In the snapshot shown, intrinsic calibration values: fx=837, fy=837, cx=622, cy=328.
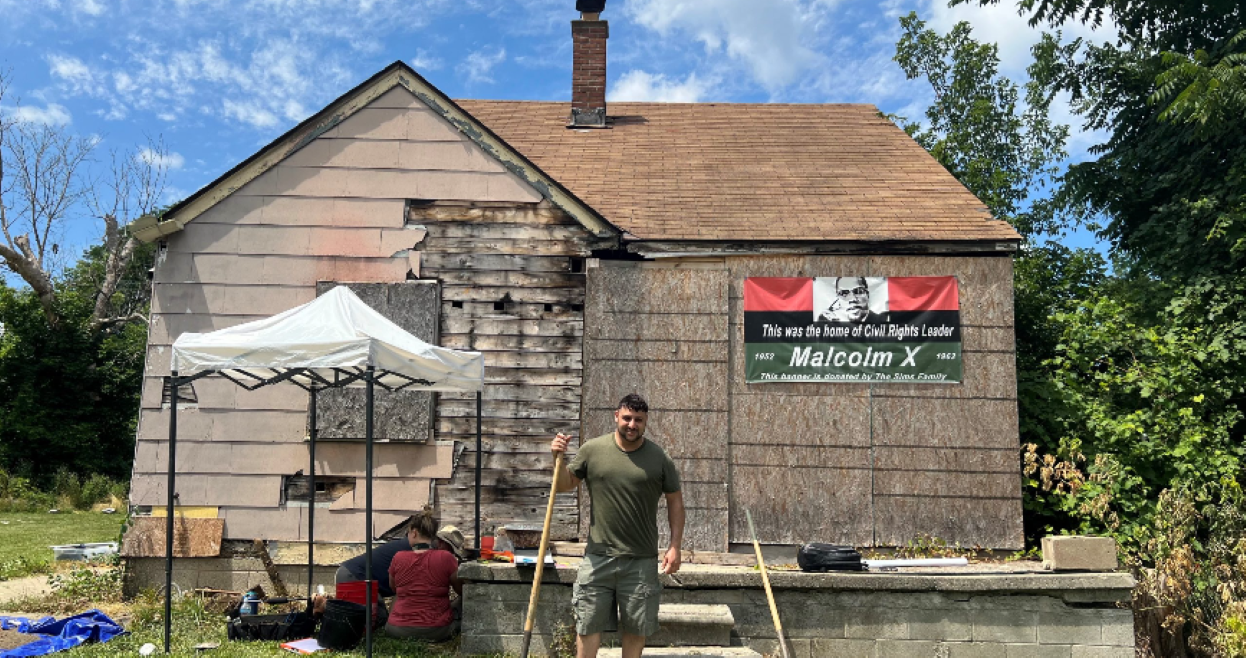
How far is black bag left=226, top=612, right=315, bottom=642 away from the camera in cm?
639

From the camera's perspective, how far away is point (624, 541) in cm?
503

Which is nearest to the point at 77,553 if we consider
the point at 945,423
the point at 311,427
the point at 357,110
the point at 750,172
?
the point at 311,427

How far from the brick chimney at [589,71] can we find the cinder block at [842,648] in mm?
8566

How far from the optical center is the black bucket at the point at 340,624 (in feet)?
19.9

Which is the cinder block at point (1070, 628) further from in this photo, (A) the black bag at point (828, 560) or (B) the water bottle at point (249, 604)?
(B) the water bottle at point (249, 604)

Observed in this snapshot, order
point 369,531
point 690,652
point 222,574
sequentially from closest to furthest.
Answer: point 369,531 → point 690,652 → point 222,574

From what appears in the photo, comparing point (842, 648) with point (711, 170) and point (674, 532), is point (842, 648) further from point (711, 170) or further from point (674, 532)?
point (711, 170)

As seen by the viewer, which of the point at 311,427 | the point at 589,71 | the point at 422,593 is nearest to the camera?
the point at 422,593

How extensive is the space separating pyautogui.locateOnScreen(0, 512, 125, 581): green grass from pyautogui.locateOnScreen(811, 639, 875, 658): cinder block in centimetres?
888

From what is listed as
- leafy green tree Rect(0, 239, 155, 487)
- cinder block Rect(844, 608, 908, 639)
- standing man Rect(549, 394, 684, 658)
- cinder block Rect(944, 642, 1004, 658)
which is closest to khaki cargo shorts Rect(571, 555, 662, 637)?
standing man Rect(549, 394, 684, 658)

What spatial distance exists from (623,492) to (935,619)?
3001 mm

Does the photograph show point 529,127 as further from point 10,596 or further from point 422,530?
point 10,596

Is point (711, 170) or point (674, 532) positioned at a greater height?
point (711, 170)

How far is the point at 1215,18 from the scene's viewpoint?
497 inches
